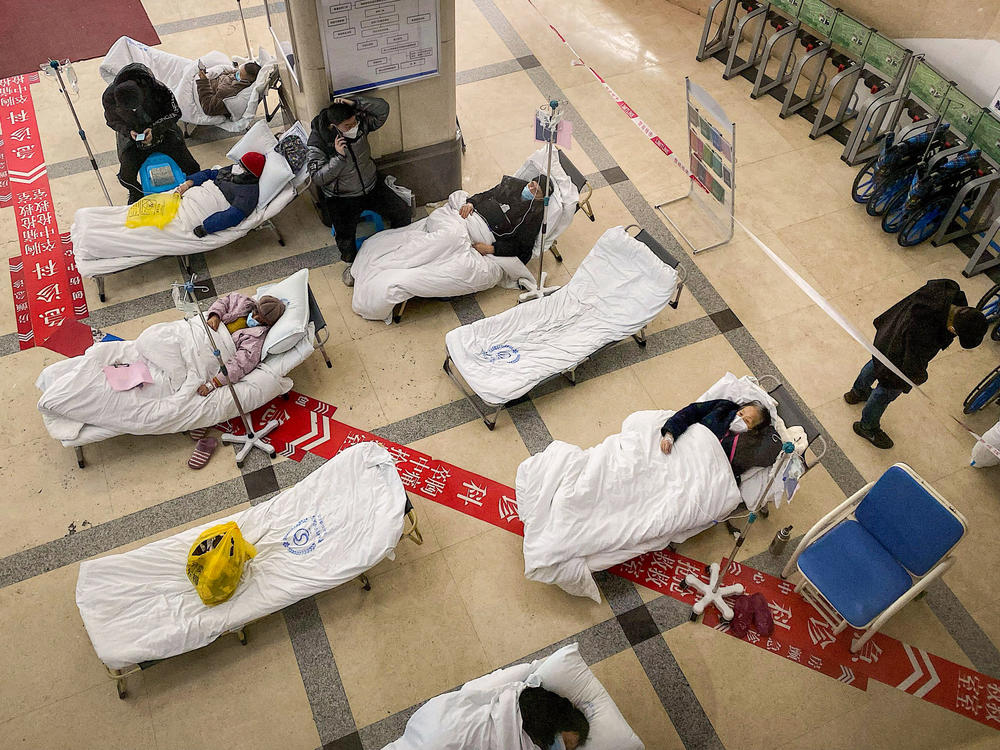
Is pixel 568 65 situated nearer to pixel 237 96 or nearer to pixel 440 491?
pixel 237 96

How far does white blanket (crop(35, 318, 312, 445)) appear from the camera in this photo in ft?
17.0

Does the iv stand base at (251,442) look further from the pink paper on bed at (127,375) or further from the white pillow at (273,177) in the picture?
the white pillow at (273,177)

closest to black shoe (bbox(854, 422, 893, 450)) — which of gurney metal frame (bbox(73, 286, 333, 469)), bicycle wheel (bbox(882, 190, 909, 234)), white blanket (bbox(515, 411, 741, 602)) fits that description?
white blanket (bbox(515, 411, 741, 602))

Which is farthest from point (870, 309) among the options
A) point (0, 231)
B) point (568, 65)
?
point (0, 231)

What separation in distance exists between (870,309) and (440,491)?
3.71 m

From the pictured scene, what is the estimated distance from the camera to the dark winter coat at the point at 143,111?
21.2 ft

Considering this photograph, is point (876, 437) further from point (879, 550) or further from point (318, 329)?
point (318, 329)

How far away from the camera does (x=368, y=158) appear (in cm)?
622

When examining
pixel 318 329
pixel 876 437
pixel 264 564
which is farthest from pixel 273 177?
pixel 876 437

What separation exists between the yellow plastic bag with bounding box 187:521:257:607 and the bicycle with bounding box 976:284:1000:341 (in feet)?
17.9

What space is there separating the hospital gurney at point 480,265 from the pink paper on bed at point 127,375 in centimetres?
160

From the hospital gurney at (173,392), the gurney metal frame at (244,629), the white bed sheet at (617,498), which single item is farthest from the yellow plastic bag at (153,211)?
the white bed sheet at (617,498)

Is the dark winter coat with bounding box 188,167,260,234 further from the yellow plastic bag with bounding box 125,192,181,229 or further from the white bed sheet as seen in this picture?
the white bed sheet

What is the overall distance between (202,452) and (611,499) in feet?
8.92
